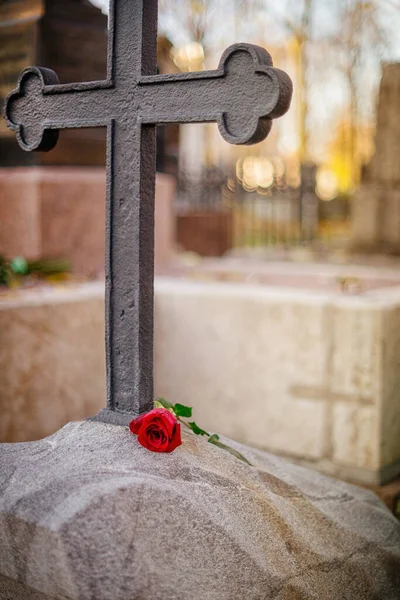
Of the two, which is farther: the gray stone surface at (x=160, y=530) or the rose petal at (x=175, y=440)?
the rose petal at (x=175, y=440)

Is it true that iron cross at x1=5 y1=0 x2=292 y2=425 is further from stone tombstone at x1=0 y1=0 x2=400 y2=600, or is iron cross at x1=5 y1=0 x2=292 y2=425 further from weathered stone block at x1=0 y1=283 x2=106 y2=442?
weathered stone block at x1=0 y1=283 x2=106 y2=442

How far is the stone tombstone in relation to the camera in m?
1.71

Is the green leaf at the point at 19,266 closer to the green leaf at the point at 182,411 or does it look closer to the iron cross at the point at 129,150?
the iron cross at the point at 129,150

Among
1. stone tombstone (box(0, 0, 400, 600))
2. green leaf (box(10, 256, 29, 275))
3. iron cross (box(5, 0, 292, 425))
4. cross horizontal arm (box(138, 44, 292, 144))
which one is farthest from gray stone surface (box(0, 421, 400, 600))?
green leaf (box(10, 256, 29, 275))

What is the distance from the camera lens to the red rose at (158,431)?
2027 millimetres

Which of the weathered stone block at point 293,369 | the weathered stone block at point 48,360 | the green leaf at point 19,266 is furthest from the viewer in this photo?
the green leaf at point 19,266

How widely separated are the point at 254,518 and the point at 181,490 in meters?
0.26

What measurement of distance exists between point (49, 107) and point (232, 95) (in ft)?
2.07

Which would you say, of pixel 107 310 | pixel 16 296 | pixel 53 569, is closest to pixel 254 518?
pixel 53 569

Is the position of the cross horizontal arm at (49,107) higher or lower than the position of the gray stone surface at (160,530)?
higher

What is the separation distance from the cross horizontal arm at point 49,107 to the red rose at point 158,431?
2.91ft

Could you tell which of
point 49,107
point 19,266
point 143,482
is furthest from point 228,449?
point 19,266

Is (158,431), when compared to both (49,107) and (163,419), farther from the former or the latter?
(49,107)

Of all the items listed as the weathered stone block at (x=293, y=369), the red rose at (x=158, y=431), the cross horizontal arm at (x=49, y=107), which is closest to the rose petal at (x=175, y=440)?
the red rose at (x=158, y=431)
